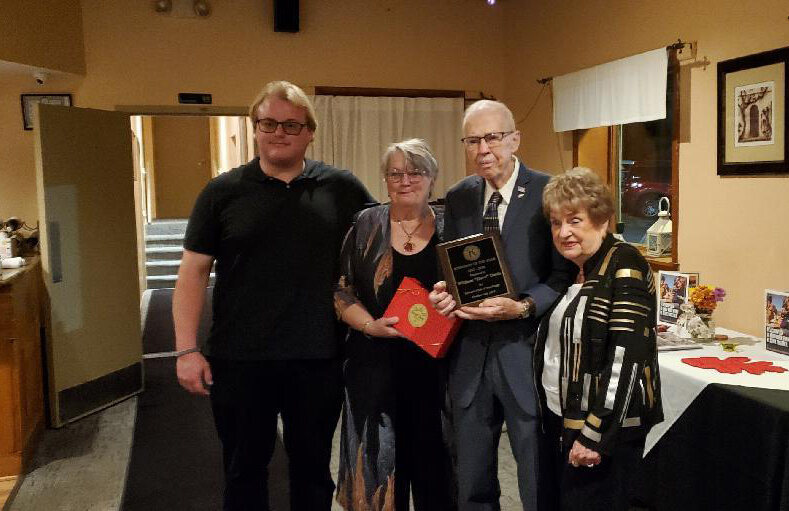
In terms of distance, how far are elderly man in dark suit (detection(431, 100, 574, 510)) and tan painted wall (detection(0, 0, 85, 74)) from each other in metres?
3.67

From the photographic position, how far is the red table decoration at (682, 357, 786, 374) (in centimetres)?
243

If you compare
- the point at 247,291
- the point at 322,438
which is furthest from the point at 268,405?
the point at 247,291

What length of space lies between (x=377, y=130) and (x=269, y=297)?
393cm

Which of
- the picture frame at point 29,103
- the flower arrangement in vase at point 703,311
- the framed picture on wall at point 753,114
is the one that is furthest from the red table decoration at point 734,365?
the picture frame at point 29,103

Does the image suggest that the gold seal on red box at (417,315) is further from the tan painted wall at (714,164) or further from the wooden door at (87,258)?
the wooden door at (87,258)

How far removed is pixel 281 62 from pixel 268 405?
4.01 m

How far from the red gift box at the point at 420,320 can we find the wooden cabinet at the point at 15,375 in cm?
232

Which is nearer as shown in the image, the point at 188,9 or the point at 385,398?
the point at 385,398

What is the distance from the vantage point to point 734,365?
249 cm

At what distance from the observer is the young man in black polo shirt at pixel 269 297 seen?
1.93 m

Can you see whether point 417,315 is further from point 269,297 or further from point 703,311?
point 703,311

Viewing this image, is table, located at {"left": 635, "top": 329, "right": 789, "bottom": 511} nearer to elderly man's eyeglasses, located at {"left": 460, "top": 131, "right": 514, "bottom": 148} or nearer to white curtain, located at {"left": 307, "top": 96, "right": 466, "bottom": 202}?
elderly man's eyeglasses, located at {"left": 460, "top": 131, "right": 514, "bottom": 148}

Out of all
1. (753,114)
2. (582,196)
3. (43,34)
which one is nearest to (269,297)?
(582,196)

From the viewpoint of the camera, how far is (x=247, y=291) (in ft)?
6.38
